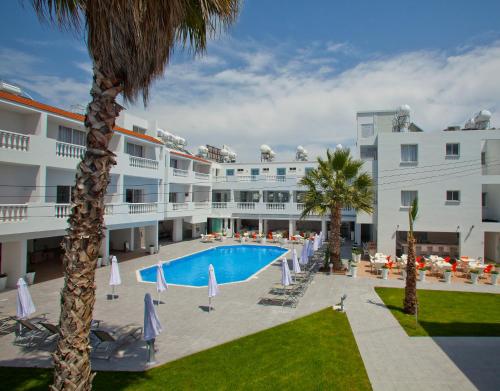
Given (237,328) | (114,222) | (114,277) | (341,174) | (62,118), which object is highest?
(62,118)

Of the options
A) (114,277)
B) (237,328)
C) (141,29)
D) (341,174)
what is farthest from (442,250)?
(141,29)

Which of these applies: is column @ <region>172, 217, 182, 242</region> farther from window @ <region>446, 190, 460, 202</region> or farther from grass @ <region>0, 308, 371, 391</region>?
grass @ <region>0, 308, 371, 391</region>

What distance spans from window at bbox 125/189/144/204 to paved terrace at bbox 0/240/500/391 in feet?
30.7

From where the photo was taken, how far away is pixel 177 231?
1465 inches

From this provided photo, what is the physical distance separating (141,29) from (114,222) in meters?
19.5

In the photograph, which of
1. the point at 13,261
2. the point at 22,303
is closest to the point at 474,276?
the point at 22,303

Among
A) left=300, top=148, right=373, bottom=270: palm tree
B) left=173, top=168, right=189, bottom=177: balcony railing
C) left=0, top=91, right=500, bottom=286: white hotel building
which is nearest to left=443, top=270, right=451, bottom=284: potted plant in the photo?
left=300, top=148, right=373, bottom=270: palm tree

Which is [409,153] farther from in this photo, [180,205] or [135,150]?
[135,150]

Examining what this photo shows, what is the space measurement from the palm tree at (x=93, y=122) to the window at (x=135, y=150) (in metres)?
23.4

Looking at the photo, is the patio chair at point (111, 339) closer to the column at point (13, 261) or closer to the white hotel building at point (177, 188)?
the white hotel building at point (177, 188)

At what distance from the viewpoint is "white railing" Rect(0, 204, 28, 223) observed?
15.7 metres

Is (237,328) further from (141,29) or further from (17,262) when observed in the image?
(17,262)

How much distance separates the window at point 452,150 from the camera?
2570 centimetres

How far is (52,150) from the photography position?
18.8 metres
